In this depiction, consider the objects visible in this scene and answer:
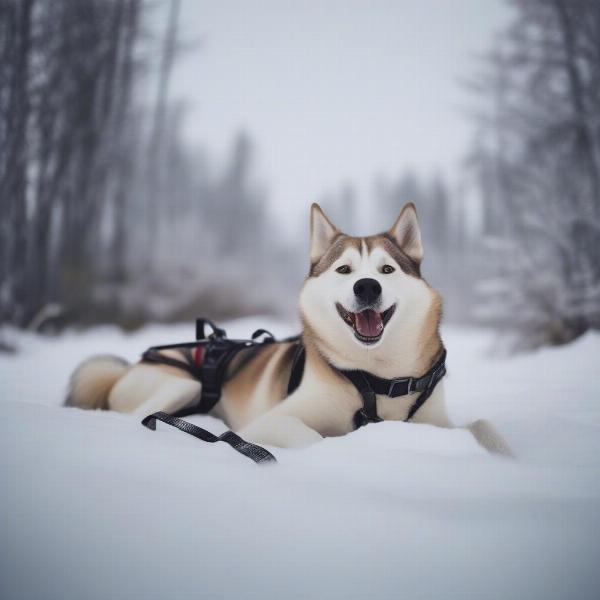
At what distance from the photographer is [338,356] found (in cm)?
156

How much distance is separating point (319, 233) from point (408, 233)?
418 millimetres

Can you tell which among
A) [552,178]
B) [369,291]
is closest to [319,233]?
[369,291]

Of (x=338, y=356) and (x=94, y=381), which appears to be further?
(x=94, y=381)

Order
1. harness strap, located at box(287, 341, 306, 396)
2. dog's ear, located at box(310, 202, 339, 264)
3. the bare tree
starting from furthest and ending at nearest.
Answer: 1. the bare tree
2. dog's ear, located at box(310, 202, 339, 264)
3. harness strap, located at box(287, 341, 306, 396)

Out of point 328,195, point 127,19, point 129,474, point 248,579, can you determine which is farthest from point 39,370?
point 328,195

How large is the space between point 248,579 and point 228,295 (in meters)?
10.6

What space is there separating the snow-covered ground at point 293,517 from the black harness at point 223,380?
0.05 meters

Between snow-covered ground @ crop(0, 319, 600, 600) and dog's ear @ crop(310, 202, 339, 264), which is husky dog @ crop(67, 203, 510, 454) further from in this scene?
snow-covered ground @ crop(0, 319, 600, 600)

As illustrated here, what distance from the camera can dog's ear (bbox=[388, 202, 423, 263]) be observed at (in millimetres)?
1755

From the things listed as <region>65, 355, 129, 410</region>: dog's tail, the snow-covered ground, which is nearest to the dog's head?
the snow-covered ground

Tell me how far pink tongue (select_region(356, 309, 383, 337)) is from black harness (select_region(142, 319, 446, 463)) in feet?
0.53

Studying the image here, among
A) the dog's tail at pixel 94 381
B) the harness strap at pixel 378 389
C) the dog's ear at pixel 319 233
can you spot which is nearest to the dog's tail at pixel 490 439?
→ the harness strap at pixel 378 389

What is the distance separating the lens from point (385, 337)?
1541 millimetres

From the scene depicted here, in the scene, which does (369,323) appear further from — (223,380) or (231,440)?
(223,380)
